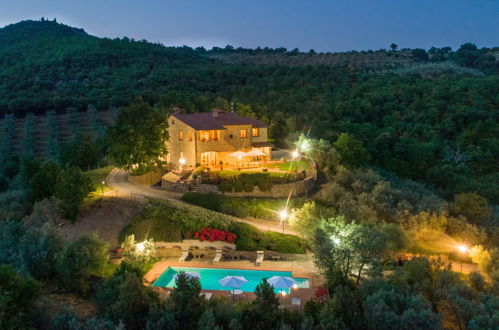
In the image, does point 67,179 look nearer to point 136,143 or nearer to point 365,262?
point 136,143

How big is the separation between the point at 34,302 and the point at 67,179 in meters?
12.3

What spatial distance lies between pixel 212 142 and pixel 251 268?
47.9 ft

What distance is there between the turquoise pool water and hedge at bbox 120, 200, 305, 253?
2.58 meters

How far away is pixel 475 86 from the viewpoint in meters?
60.8

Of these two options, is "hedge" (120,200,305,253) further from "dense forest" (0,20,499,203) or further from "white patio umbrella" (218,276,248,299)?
"dense forest" (0,20,499,203)

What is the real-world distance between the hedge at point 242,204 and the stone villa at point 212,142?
5.17 m

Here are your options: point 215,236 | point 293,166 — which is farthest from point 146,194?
point 293,166

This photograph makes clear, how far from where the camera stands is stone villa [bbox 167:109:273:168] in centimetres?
3466

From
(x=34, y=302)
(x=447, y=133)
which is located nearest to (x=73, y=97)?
(x=447, y=133)

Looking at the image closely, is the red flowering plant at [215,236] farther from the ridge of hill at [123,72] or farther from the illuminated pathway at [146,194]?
the ridge of hill at [123,72]

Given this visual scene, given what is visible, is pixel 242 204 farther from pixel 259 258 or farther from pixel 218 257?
pixel 259 258

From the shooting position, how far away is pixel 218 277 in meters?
21.8

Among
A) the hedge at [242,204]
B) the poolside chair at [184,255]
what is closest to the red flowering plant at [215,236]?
the poolside chair at [184,255]

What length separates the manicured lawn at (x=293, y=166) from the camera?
114ft
